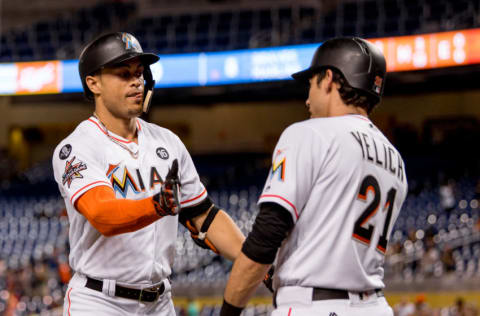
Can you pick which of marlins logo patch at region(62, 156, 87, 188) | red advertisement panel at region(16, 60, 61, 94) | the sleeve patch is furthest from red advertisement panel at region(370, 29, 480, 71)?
the sleeve patch

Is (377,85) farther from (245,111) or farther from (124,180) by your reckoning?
(245,111)

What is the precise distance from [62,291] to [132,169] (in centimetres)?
1066

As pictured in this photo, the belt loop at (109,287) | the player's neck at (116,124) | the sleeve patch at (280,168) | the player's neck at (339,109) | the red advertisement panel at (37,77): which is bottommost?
the belt loop at (109,287)

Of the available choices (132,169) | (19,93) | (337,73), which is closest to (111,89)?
(132,169)

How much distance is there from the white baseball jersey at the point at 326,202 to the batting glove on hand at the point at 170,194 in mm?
348

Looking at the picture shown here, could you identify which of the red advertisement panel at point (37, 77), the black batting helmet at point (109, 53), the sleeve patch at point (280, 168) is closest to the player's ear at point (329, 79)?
the sleeve patch at point (280, 168)

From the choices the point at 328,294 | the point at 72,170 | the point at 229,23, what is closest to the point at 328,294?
the point at 328,294

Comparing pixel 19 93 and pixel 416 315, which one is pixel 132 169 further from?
pixel 19 93

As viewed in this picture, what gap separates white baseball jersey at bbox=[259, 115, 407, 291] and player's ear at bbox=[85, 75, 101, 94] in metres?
1.18

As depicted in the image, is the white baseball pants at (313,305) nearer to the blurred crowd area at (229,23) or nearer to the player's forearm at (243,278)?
the player's forearm at (243,278)

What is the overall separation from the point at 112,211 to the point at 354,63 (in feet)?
3.79

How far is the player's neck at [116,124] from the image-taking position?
3404 millimetres

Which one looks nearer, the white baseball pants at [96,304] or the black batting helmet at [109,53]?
the white baseball pants at [96,304]

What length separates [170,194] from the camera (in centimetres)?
263
